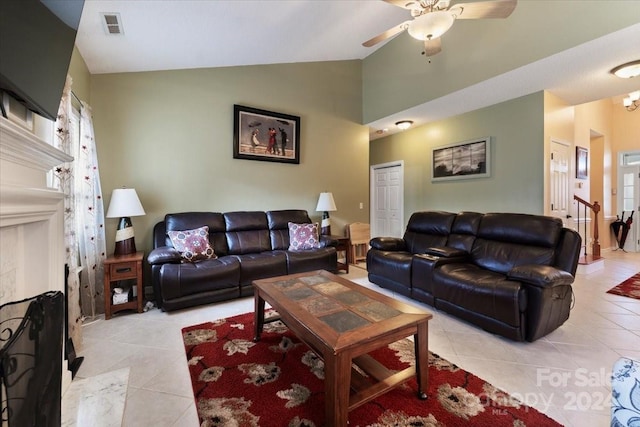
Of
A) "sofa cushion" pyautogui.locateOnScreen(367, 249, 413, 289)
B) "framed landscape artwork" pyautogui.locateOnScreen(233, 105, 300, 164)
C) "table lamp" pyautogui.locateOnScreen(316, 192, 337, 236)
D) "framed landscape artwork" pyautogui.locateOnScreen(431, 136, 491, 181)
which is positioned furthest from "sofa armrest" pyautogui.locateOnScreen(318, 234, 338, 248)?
"framed landscape artwork" pyautogui.locateOnScreen(431, 136, 491, 181)

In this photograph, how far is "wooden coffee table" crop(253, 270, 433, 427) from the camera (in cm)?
125

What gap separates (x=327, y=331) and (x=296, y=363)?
720mm

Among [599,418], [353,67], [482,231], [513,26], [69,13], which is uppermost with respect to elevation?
[353,67]

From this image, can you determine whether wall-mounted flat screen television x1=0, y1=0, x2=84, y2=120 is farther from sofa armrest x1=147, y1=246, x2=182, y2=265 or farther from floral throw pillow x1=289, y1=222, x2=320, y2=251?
floral throw pillow x1=289, y1=222, x2=320, y2=251

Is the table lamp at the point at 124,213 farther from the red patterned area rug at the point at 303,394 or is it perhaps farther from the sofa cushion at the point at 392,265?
the sofa cushion at the point at 392,265

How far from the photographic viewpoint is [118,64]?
3064mm

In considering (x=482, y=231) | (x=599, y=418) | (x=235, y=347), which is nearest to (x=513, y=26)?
(x=482, y=231)

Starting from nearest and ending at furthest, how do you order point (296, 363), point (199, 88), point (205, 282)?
point (296, 363), point (205, 282), point (199, 88)

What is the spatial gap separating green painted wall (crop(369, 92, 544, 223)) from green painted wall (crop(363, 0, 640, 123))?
98 centimetres

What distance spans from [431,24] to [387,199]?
4.30 m

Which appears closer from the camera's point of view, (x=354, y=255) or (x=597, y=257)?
(x=597, y=257)

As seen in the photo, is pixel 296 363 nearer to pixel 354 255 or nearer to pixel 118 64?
pixel 354 255

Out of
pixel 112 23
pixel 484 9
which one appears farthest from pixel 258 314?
pixel 484 9

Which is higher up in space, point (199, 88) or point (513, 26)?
point (513, 26)
